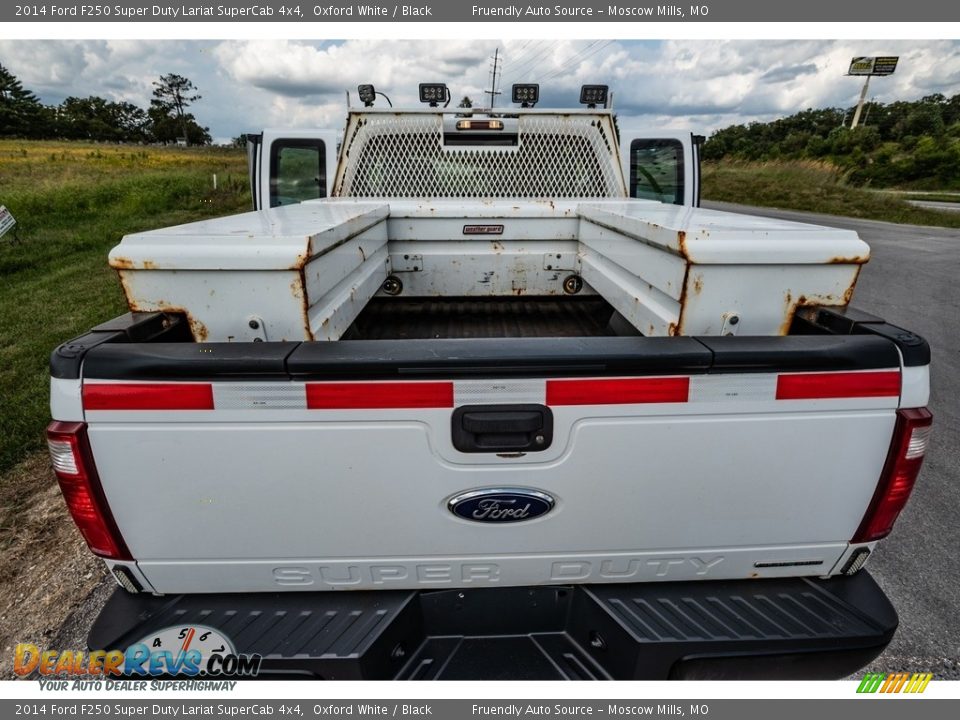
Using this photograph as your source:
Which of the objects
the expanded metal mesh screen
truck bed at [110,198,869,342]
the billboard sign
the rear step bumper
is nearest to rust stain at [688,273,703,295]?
truck bed at [110,198,869,342]

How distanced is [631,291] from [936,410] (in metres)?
4.13

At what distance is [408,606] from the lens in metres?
1.64

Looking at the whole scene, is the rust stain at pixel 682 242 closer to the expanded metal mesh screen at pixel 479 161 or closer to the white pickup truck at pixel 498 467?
the white pickup truck at pixel 498 467

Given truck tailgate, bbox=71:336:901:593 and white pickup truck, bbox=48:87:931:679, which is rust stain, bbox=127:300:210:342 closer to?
white pickup truck, bbox=48:87:931:679

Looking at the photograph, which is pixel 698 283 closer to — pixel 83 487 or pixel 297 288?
pixel 297 288

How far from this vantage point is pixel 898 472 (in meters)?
1.56

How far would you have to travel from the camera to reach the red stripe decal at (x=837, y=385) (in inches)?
57.7

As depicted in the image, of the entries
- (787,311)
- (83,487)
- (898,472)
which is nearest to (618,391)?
(787,311)

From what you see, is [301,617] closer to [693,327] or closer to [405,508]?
[405,508]

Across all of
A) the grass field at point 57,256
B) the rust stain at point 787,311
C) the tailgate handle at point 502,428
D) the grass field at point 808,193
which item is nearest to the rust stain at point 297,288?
the tailgate handle at point 502,428

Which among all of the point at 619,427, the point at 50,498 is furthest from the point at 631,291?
the point at 50,498

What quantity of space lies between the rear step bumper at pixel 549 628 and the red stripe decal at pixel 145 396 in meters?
0.64

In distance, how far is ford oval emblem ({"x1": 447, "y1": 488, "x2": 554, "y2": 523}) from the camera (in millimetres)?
1530

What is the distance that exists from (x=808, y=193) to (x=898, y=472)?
25755 mm
